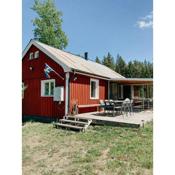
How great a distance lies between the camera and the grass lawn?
3.97 m

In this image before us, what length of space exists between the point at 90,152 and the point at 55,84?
5422 mm

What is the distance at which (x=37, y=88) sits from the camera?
35.7ft

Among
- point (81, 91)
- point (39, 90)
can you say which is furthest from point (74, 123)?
point (39, 90)

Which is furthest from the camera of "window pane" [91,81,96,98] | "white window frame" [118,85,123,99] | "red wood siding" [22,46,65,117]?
"white window frame" [118,85,123,99]

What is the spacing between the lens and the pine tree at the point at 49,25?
25.2 m

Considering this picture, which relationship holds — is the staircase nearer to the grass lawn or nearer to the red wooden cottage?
the grass lawn

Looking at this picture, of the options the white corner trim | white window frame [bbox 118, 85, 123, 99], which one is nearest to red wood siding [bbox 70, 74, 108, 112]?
the white corner trim

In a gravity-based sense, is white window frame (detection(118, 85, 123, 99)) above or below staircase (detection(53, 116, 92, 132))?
above

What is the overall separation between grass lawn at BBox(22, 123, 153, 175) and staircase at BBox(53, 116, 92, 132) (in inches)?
11.1

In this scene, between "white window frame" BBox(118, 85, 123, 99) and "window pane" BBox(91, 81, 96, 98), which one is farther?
"white window frame" BBox(118, 85, 123, 99)

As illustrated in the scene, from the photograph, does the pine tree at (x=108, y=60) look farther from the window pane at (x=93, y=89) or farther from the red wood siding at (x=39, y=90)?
the window pane at (x=93, y=89)

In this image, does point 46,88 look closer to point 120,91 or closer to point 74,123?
point 74,123
